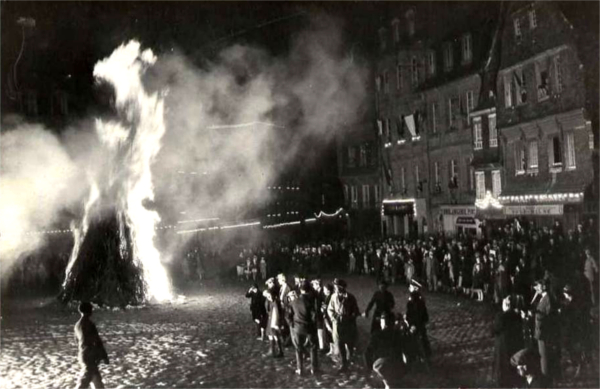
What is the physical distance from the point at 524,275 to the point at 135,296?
12.1m

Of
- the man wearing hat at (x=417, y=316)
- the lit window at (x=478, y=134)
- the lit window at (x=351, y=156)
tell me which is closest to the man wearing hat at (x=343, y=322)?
the man wearing hat at (x=417, y=316)

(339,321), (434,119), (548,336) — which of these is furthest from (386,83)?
(548,336)

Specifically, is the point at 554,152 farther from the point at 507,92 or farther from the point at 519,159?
the point at 507,92

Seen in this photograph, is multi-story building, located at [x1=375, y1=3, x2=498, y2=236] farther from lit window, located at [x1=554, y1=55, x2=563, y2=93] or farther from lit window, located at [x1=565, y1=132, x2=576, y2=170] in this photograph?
lit window, located at [x1=565, y1=132, x2=576, y2=170]

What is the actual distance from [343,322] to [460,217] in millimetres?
9267

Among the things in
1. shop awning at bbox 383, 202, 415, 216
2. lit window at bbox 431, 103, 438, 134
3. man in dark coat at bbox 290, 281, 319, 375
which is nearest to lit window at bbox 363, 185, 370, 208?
shop awning at bbox 383, 202, 415, 216

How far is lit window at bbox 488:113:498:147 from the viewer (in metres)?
16.1

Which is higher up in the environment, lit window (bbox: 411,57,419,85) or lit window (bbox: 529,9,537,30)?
lit window (bbox: 529,9,537,30)

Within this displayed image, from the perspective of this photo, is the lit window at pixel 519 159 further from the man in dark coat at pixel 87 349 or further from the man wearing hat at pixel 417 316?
the man in dark coat at pixel 87 349

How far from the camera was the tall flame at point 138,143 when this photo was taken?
1605 centimetres

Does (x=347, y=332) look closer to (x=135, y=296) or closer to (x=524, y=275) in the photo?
(x=524, y=275)

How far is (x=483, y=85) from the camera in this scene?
17.0m

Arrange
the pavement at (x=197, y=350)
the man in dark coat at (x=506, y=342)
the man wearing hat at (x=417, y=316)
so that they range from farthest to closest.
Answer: the man wearing hat at (x=417, y=316) < the pavement at (x=197, y=350) < the man in dark coat at (x=506, y=342)

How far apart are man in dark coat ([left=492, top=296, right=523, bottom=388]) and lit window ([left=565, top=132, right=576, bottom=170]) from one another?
29.7 feet
